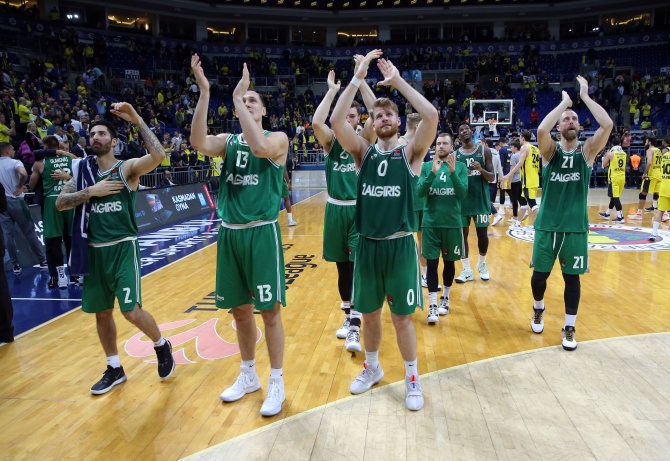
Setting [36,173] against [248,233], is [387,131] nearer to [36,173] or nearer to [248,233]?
[248,233]

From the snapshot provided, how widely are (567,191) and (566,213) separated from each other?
0.69 feet

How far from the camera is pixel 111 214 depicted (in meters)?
3.96

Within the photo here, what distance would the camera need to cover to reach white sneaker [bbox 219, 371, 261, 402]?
149 inches

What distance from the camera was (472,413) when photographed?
11.6ft

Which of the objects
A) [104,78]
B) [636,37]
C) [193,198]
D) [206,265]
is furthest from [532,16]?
[206,265]

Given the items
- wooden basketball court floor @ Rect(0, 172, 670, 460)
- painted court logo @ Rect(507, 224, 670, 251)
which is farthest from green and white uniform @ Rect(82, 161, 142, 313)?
painted court logo @ Rect(507, 224, 670, 251)

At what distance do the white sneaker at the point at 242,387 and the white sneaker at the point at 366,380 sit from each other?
0.75 metres

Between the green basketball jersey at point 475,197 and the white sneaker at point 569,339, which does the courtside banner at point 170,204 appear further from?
the white sneaker at point 569,339

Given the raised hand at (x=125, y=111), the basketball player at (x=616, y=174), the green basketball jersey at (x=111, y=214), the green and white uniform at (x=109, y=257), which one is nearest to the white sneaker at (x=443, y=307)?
the green and white uniform at (x=109, y=257)

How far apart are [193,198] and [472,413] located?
12.4 m

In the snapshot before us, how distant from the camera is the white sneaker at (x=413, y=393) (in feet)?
11.8

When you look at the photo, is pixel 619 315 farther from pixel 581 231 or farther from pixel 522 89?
pixel 522 89

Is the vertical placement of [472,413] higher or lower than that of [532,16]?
lower

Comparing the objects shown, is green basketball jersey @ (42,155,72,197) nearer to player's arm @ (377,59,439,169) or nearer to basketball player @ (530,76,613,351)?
player's arm @ (377,59,439,169)
